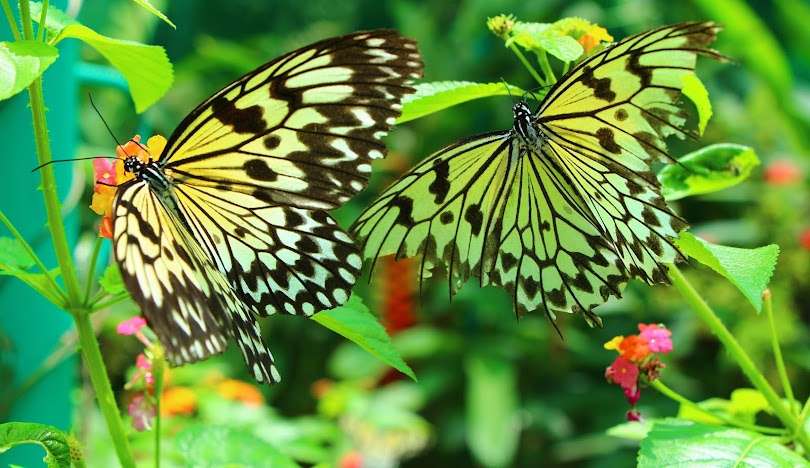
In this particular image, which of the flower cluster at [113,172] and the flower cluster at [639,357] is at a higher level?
the flower cluster at [113,172]

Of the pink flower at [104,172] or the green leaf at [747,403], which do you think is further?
the green leaf at [747,403]

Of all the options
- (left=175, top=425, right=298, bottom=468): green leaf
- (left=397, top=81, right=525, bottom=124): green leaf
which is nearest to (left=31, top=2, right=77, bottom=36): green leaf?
(left=397, top=81, right=525, bottom=124): green leaf

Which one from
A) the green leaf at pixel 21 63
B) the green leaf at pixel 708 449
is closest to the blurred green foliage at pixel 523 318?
the green leaf at pixel 708 449

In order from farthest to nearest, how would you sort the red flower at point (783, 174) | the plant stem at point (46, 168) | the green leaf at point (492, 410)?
the red flower at point (783, 174)
the green leaf at point (492, 410)
the plant stem at point (46, 168)

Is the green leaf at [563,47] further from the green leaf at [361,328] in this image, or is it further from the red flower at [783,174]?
the red flower at [783,174]

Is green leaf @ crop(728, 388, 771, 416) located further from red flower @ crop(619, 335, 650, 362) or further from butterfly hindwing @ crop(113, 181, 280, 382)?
butterfly hindwing @ crop(113, 181, 280, 382)

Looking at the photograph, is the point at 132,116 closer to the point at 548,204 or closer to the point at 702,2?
the point at 702,2
